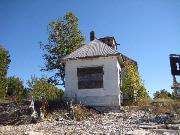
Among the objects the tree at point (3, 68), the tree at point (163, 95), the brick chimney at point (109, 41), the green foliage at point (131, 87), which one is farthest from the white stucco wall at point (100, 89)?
the tree at point (3, 68)

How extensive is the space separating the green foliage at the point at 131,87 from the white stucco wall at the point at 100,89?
280 cm

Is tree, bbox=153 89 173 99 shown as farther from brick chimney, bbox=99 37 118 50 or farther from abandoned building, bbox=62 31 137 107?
abandoned building, bbox=62 31 137 107

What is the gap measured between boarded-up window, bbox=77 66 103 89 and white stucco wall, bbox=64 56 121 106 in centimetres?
27

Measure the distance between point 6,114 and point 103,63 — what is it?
879cm

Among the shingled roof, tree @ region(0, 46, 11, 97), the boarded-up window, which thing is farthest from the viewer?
tree @ region(0, 46, 11, 97)

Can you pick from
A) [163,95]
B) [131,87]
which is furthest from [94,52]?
[163,95]

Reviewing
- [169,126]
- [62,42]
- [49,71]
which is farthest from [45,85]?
[169,126]

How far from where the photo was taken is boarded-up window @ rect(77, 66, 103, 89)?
21656mm

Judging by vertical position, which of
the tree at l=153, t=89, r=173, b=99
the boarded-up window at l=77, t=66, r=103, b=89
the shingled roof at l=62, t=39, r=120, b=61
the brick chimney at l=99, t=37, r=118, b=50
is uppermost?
the brick chimney at l=99, t=37, r=118, b=50

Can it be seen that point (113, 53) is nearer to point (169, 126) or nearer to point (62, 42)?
point (169, 126)

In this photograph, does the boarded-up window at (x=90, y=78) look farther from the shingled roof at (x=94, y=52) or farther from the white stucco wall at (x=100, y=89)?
the shingled roof at (x=94, y=52)

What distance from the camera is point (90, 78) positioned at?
859 inches

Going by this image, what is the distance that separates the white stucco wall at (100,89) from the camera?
69.7 feet

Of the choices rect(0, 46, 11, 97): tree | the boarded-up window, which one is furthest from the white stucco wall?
rect(0, 46, 11, 97): tree
